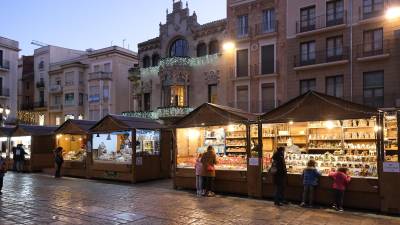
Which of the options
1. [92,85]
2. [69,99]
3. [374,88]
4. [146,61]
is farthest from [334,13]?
[69,99]

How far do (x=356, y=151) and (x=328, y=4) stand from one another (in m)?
14.6

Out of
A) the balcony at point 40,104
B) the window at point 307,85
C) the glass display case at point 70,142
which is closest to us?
the glass display case at point 70,142

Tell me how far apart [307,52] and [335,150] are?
12489mm

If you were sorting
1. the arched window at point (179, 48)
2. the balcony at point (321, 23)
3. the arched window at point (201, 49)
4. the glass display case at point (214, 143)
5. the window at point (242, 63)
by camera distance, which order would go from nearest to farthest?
the glass display case at point (214, 143), the balcony at point (321, 23), the window at point (242, 63), the arched window at point (201, 49), the arched window at point (179, 48)

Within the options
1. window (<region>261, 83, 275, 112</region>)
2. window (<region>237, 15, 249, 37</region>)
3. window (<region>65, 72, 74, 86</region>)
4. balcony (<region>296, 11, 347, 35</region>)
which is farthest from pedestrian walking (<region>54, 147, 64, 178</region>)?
window (<region>65, 72, 74, 86</region>)

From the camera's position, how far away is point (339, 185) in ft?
36.6

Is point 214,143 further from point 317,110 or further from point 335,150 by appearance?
point 317,110

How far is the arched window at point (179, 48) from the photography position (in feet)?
111

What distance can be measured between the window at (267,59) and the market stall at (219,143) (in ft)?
42.5

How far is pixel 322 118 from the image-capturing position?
12.0 meters

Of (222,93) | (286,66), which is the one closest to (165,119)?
(222,93)

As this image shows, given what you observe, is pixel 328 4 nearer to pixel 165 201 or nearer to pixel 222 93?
pixel 222 93

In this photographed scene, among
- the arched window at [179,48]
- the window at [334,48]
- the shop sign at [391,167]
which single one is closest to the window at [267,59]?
the window at [334,48]

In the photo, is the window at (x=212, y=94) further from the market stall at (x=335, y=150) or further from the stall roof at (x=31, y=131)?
the market stall at (x=335, y=150)
